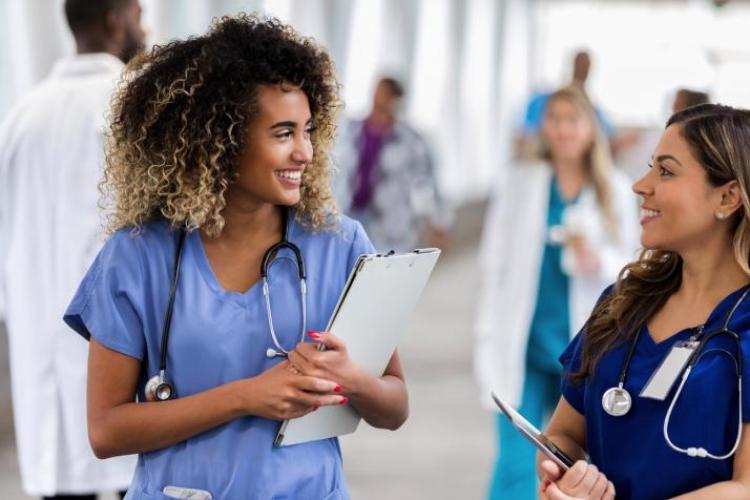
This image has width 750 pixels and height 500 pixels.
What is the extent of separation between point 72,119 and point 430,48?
34.9ft

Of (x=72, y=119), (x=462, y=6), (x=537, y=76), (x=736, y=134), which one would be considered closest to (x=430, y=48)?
(x=462, y=6)

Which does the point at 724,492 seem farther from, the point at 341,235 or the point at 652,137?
the point at 652,137

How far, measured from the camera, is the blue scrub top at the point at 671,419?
189 centimetres

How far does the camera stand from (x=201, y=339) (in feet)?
6.30

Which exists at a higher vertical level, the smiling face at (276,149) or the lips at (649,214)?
the smiling face at (276,149)

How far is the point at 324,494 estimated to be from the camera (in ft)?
6.49

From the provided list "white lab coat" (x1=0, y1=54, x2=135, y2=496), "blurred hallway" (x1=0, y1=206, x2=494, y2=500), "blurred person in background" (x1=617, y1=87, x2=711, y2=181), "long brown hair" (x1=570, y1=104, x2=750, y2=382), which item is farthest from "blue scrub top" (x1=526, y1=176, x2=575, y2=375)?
"long brown hair" (x1=570, y1=104, x2=750, y2=382)

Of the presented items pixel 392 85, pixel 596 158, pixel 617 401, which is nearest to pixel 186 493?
pixel 617 401

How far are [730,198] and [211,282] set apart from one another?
82 cm

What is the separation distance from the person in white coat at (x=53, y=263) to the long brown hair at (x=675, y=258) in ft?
5.34

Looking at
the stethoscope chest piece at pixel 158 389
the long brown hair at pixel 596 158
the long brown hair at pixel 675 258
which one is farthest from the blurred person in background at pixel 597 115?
the stethoscope chest piece at pixel 158 389

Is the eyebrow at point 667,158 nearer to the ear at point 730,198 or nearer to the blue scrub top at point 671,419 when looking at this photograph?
the ear at point 730,198

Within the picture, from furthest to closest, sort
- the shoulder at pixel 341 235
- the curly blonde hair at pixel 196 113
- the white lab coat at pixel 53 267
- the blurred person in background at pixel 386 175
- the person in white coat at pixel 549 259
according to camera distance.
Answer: the blurred person in background at pixel 386 175 → the person in white coat at pixel 549 259 → the white lab coat at pixel 53 267 → the shoulder at pixel 341 235 → the curly blonde hair at pixel 196 113

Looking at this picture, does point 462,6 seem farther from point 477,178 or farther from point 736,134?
point 736,134
